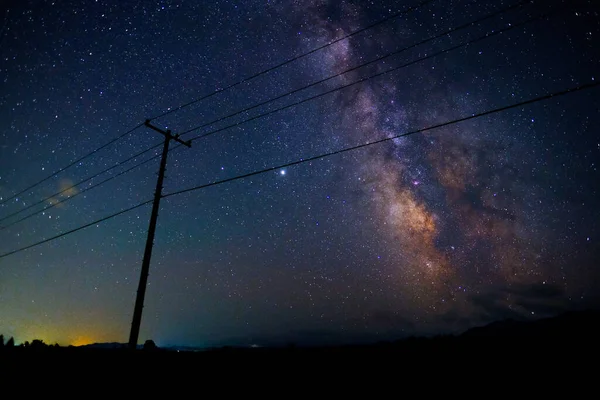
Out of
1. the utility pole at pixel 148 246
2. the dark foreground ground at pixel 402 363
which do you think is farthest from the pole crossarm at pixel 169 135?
the dark foreground ground at pixel 402 363

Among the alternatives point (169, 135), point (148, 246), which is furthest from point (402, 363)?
point (169, 135)

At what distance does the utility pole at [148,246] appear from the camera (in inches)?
433

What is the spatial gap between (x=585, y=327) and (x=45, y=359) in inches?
597

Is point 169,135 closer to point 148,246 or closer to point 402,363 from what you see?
point 148,246

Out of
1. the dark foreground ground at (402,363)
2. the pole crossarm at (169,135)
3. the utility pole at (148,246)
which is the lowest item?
the dark foreground ground at (402,363)

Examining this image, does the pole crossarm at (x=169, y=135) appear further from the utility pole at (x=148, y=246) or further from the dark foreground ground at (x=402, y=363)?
the dark foreground ground at (x=402, y=363)

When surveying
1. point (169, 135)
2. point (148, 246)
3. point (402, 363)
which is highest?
point (169, 135)

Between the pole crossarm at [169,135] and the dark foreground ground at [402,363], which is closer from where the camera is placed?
the dark foreground ground at [402,363]

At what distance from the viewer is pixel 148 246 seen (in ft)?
39.6

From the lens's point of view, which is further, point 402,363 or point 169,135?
point 169,135

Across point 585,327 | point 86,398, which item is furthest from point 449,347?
point 86,398

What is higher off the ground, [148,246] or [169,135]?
[169,135]

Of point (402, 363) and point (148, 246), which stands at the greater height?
point (148, 246)

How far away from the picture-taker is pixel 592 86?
5328mm
